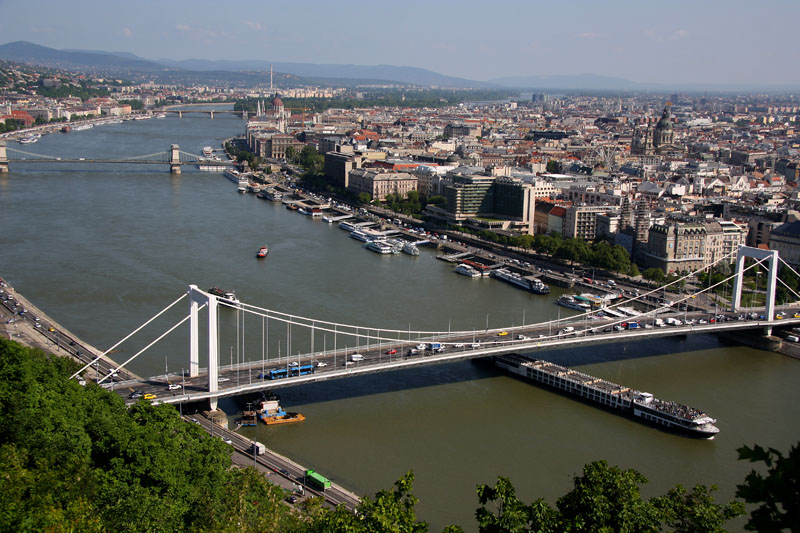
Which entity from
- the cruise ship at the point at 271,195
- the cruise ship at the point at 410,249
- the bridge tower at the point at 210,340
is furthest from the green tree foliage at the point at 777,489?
the cruise ship at the point at 271,195

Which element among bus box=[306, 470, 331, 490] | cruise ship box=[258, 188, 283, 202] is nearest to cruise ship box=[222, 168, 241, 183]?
cruise ship box=[258, 188, 283, 202]

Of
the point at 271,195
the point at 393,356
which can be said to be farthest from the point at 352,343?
the point at 271,195

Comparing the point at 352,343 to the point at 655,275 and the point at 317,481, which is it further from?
the point at 655,275

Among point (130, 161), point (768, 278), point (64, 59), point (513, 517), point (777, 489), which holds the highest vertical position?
point (64, 59)

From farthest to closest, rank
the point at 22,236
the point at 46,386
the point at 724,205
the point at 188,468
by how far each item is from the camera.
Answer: the point at 724,205 → the point at 22,236 → the point at 46,386 → the point at 188,468

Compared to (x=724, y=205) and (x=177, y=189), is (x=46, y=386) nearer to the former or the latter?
(x=724, y=205)

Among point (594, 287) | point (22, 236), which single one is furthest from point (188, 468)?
point (22, 236)
